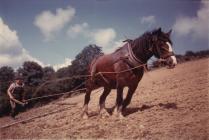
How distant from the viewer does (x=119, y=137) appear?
16.7 ft

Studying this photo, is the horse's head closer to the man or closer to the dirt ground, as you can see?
the dirt ground

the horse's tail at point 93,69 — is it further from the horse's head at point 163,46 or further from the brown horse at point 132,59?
the horse's head at point 163,46

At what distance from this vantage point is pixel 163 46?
19.7 feet

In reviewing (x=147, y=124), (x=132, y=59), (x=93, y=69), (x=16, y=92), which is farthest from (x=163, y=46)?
(x=16, y=92)

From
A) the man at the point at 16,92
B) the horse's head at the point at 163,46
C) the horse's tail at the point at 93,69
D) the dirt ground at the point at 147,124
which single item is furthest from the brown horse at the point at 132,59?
the man at the point at 16,92

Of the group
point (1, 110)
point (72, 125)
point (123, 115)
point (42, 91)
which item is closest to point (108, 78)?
point (123, 115)

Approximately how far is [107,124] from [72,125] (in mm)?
996

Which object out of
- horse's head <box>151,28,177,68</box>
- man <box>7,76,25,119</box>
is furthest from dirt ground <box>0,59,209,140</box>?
horse's head <box>151,28,177,68</box>

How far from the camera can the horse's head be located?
231 inches

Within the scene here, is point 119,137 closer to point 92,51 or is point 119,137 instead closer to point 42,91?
point 92,51

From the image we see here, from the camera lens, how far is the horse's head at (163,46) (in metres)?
5.86

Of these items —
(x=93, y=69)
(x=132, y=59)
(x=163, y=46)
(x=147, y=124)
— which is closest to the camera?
(x=147, y=124)

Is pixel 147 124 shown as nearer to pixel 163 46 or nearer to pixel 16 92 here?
pixel 163 46

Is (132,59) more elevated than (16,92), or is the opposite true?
(132,59)
